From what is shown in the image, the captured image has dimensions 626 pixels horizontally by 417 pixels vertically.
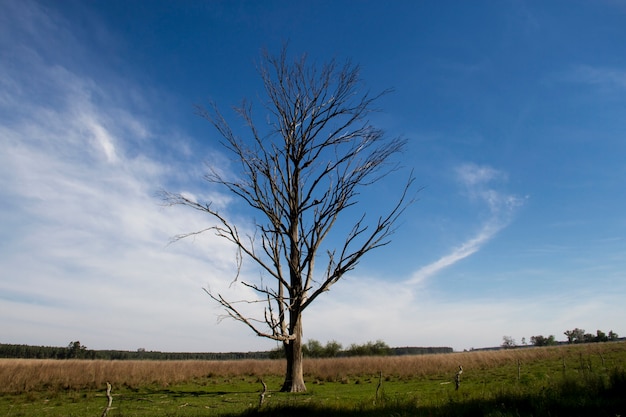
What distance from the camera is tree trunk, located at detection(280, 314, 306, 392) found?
18.0m

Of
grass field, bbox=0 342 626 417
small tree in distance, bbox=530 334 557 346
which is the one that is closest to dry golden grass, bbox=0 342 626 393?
grass field, bbox=0 342 626 417

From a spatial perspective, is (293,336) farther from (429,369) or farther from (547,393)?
(429,369)

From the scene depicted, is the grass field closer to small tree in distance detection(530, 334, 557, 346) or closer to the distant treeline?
the distant treeline

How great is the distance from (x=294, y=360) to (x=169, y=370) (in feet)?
54.1

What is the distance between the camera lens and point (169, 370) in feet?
97.9

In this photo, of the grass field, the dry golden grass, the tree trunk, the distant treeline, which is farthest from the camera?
the distant treeline

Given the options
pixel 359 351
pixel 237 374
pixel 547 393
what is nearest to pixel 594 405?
pixel 547 393

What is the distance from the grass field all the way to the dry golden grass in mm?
66

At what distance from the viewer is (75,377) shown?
24641 millimetres

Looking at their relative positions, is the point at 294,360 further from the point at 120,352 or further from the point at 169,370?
the point at 120,352

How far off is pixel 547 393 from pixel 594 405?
1.11 m

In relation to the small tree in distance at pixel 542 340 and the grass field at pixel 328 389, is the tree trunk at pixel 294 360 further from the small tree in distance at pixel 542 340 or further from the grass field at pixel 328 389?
the small tree in distance at pixel 542 340

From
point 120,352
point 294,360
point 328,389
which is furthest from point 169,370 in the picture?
point 120,352

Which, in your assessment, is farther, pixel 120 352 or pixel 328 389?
pixel 120 352
